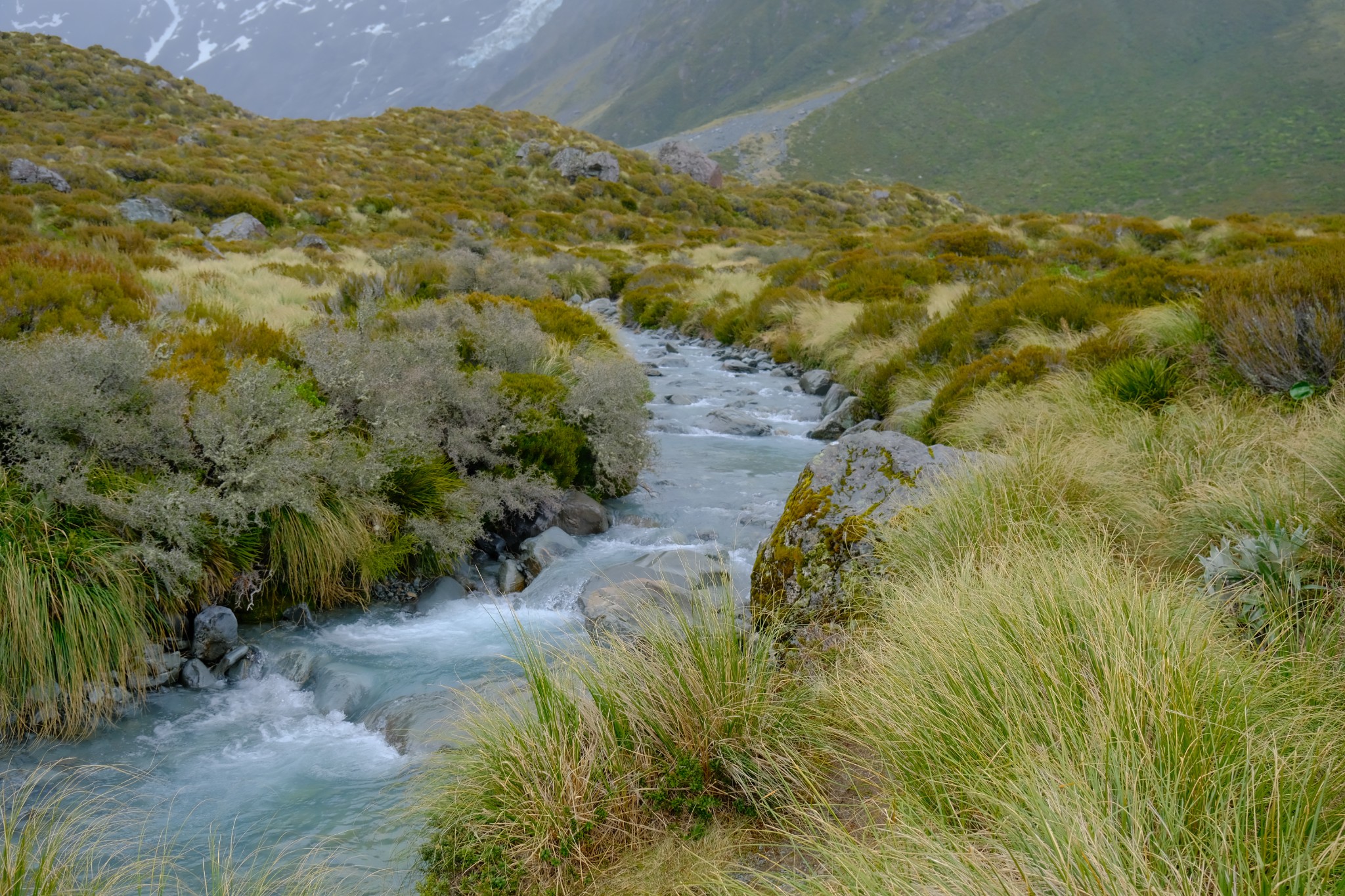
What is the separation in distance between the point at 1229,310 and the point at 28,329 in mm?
10038

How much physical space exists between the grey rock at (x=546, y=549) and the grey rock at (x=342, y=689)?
1.77m

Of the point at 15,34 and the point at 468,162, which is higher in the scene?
the point at 15,34

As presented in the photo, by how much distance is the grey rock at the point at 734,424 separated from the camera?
34.7 feet

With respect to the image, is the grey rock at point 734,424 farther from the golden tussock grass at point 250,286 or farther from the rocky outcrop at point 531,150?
the rocky outcrop at point 531,150

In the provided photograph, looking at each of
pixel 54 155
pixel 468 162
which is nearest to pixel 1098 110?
pixel 468 162

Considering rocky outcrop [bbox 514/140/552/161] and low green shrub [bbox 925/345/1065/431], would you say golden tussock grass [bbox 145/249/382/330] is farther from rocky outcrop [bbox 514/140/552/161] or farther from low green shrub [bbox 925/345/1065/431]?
rocky outcrop [bbox 514/140/552/161]

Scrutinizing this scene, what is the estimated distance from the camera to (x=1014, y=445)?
185 inches

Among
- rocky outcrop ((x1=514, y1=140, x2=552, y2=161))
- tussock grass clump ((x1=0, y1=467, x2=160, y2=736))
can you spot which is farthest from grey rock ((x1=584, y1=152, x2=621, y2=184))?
tussock grass clump ((x1=0, y1=467, x2=160, y2=736))

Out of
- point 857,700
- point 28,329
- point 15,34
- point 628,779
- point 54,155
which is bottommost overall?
point 628,779

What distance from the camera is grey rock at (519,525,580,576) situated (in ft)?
20.9

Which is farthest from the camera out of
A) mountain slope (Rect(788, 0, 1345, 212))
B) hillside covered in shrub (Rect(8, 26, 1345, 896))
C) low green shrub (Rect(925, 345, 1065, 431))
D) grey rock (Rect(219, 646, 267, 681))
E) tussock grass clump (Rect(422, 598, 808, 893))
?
mountain slope (Rect(788, 0, 1345, 212))

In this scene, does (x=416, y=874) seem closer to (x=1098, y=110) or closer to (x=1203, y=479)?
(x=1203, y=479)

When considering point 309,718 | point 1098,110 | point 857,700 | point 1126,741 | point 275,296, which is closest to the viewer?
point 1126,741

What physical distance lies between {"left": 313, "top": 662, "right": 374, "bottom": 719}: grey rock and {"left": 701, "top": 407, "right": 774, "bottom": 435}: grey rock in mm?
6642
